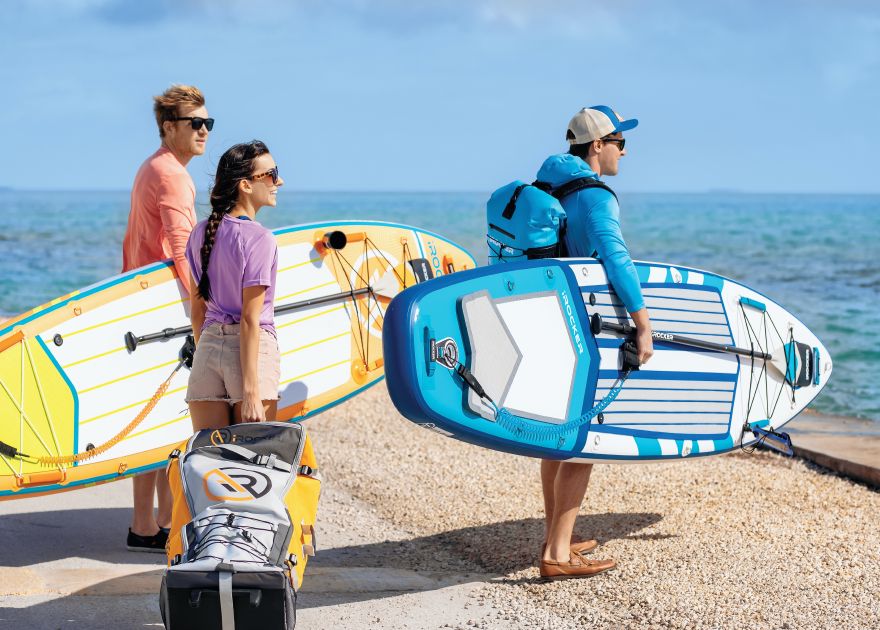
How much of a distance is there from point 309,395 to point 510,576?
55.6 inches

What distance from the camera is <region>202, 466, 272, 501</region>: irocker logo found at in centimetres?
315

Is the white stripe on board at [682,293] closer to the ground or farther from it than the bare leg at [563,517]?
farther from it

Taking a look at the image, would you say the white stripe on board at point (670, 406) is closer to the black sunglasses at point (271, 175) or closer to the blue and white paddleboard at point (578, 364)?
the blue and white paddleboard at point (578, 364)

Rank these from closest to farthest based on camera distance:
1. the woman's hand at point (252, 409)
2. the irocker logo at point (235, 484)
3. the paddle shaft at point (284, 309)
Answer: the irocker logo at point (235, 484), the woman's hand at point (252, 409), the paddle shaft at point (284, 309)

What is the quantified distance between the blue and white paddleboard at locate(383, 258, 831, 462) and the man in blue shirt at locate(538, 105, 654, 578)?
11 cm

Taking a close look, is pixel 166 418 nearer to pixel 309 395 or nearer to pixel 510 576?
pixel 309 395

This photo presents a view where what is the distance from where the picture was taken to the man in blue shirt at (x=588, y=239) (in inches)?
157

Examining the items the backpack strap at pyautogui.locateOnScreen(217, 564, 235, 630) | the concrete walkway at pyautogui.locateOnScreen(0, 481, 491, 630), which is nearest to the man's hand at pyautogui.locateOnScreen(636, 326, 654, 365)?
the concrete walkway at pyautogui.locateOnScreen(0, 481, 491, 630)

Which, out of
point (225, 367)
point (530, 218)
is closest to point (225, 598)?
point (225, 367)

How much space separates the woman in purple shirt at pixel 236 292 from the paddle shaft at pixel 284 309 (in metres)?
1.27

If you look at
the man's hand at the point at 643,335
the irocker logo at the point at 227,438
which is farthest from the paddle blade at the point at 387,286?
the irocker logo at the point at 227,438

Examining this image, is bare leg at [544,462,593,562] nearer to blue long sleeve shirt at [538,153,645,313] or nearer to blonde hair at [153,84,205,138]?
blue long sleeve shirt at [538,153,645,313]

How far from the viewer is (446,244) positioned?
19.0 feet

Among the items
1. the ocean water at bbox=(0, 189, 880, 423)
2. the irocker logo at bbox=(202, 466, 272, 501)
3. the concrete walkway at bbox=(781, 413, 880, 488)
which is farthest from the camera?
the ocean water at bbox=(0, 189, 880, 423)
